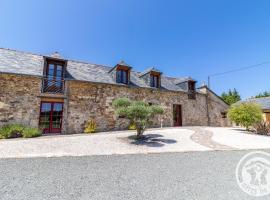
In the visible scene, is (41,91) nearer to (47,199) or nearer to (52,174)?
(52,174)

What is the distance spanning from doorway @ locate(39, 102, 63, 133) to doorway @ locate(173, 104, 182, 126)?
1101cm

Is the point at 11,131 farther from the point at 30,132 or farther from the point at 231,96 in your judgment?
the point at 231,96

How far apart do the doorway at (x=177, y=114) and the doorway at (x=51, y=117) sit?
36.1ft

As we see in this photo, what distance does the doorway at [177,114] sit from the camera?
16359mm

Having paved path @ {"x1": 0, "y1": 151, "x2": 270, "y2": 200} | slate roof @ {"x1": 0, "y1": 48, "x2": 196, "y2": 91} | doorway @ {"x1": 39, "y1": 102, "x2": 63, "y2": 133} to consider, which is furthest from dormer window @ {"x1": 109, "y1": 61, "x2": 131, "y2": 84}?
paved path @ {"x1": 0, "y1": 151, "x2": 270, "y2": 200}

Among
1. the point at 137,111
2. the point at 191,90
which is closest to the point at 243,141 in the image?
the point at 137,111

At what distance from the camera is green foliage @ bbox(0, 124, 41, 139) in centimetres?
883

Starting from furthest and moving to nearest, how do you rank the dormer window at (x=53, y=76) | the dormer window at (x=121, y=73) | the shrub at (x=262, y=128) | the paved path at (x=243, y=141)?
the dormer window at (x=121, y=73) < the shrub at (x=262, y=128) < the dormer window at (x=53, y=76) < the paved path at (x=243, y=141)

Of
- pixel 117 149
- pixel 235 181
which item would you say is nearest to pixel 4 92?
pixel 117 149

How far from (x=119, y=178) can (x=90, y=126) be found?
8.28 meters

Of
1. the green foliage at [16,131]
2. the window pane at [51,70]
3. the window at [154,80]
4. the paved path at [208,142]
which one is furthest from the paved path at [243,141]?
the window pane at [51,70]

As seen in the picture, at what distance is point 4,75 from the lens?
979 cm

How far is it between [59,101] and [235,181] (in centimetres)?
1104

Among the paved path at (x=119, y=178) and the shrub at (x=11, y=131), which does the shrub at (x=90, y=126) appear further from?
the paved path at (x=119, y=178)
